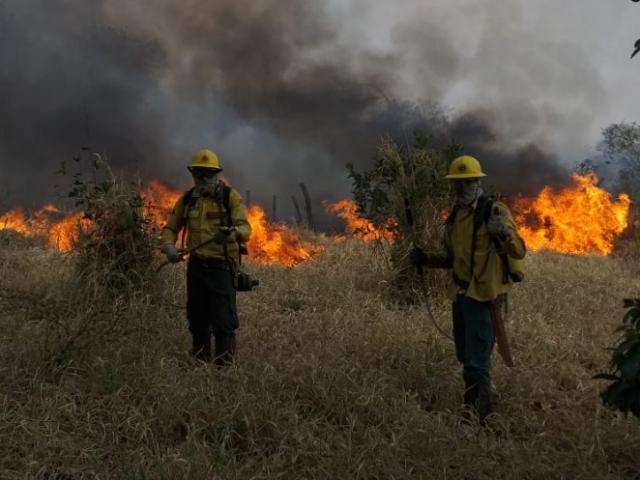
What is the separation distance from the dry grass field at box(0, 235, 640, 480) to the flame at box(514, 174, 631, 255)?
32.0 feet

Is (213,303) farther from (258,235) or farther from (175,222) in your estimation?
(258,235)

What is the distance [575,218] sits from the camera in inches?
632

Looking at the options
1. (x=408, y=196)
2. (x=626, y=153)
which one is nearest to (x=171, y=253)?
(x=408, y=196)

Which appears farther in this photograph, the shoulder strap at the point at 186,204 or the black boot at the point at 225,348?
the shoulder strap at the point at 186,204

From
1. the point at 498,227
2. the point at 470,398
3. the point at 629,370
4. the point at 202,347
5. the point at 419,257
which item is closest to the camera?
the point at 629,370

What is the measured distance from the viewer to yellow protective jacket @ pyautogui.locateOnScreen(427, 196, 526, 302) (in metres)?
Result: 4.02

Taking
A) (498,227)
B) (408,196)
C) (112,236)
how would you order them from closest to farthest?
(498,227) → (112,236) → (408,196)

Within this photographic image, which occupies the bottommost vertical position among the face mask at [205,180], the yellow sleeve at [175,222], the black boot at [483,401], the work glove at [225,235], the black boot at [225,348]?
the black boot at [483,401]

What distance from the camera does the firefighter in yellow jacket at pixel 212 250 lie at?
16.4 feet

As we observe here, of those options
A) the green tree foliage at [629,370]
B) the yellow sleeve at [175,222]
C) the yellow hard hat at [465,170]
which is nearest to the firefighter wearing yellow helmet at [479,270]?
the yellow hard hat at [465,170]

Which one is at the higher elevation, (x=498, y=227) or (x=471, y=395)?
(x=498, y=227)

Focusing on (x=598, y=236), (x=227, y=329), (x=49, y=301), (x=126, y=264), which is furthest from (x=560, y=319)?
(x=598, y=236)

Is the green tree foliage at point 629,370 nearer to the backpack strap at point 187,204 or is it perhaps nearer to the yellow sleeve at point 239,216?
the yellow sleeve at point 239,216

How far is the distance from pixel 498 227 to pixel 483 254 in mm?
290
